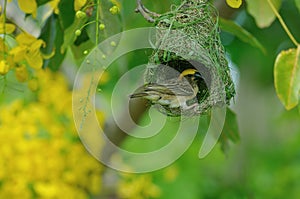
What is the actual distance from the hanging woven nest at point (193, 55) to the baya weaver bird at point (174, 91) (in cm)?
1

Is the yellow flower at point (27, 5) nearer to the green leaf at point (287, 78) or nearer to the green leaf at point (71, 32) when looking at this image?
the green leaf at point (71, 32)

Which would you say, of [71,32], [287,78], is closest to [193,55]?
[287,78]

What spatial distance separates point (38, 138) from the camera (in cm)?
212

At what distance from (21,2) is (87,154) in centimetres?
108

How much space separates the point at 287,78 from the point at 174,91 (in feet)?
0.73

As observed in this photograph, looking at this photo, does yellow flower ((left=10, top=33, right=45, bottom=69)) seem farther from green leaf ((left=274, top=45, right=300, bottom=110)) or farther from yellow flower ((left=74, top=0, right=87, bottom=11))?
green leaf ((left=274, top=45, right=300, bottom=110))

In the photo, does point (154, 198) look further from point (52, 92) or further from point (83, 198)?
point (52, 92)

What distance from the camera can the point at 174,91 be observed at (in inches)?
41.5

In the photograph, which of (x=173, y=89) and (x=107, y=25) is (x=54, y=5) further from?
(x=173, y=89)

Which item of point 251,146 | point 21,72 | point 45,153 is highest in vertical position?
point 21,72

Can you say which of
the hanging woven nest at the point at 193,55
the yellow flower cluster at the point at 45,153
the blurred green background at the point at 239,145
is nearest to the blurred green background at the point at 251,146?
the blurred green background at the point at 239,145

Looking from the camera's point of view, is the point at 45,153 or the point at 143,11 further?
the point at 45,153

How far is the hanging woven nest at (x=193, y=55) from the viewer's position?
1086 millimetres

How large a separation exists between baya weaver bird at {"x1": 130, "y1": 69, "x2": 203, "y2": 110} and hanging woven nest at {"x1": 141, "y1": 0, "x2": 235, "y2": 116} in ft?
0.04
